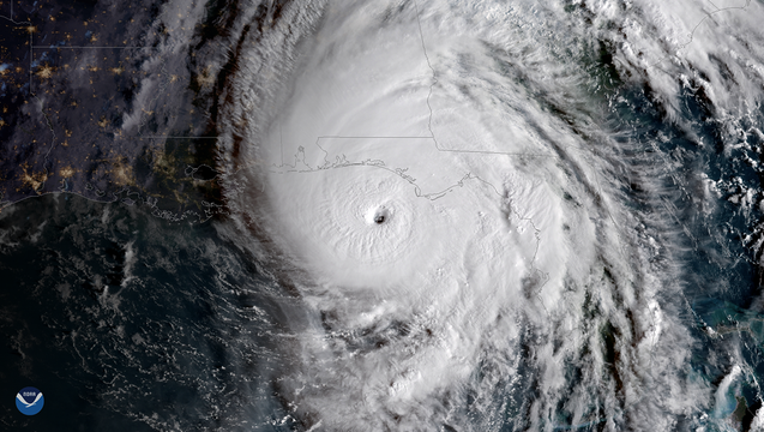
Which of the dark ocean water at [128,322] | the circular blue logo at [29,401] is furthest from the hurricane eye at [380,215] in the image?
the circular blue logo at [29,401]

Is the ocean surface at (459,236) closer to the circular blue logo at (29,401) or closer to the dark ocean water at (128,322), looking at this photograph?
the dark ocean water at (128,322)

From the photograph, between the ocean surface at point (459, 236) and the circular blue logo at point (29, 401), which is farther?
the ocean surface at point (459, 236)

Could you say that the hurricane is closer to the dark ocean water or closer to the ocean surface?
the ocean surface

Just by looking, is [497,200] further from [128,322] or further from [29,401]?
[29,401]

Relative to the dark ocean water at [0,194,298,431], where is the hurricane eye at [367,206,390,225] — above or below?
above

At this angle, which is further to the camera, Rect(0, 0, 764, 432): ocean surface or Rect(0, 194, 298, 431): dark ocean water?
Rect(0, 0, 764, 432): ocean surface

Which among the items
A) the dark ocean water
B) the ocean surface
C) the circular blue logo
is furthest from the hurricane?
the circular blue logo

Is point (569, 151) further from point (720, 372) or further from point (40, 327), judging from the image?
point (40, 327)
